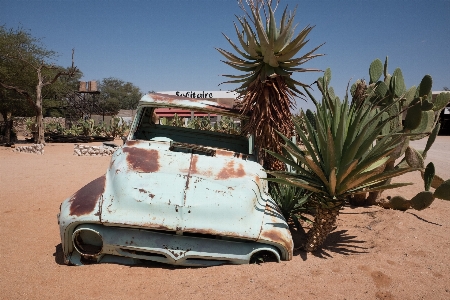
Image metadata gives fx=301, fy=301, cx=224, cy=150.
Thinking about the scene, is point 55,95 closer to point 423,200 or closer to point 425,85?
point 425,85

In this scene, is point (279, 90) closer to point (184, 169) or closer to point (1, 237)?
point (184, 169)

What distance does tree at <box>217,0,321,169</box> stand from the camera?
3350mm

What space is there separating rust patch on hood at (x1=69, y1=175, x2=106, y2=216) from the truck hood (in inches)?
2.6

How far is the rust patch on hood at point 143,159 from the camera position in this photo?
265 cm

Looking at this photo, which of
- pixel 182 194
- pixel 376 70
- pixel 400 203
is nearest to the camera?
pixel 182 194

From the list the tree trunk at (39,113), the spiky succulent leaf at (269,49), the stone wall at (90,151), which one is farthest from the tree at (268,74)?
the tree trunk at (39,113)

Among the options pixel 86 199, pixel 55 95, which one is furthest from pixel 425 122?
pixel 55 95

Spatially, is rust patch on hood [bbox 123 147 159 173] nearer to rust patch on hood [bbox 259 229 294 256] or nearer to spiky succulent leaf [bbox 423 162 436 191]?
rust patch on hood [bbox 259 229 294 256]

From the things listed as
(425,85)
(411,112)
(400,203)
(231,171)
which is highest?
(425,85)

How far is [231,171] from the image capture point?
2.81m

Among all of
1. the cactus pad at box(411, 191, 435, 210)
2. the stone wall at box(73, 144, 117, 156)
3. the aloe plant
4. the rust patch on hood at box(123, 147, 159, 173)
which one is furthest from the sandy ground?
the stone wall at box(73, 144, 117, 156)

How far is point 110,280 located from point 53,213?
8.36ft

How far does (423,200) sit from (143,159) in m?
3.37

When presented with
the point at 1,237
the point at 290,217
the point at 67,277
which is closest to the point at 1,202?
the point at 1,237
